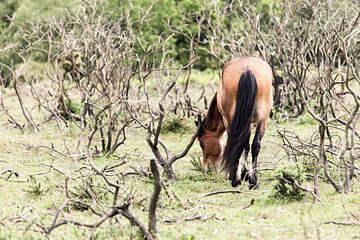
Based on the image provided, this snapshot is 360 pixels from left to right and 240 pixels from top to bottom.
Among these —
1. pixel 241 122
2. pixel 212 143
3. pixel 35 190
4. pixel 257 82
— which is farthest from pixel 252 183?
pixel 35 190

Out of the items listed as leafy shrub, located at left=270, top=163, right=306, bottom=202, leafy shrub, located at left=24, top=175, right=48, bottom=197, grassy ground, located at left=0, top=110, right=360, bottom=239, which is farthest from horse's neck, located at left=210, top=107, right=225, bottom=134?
leafy shrub, located at left=24, top=175, right=48, bottom=197

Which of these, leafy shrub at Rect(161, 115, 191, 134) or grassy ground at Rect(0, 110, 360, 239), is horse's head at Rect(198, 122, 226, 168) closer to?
grassy ground at Rect(0, 110, 360, 239)

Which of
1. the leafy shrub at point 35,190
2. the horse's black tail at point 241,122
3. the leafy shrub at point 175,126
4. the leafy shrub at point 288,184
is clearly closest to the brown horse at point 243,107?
the horse's black tail at point 241,122

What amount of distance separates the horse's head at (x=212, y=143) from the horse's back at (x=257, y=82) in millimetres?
677

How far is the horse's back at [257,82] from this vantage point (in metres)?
8.60

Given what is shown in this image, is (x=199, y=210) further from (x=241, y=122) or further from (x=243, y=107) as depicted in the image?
(x=243, y=107)

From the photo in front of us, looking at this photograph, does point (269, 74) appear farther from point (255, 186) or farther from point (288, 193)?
point (288, 193)

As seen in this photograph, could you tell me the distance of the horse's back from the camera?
860 cm

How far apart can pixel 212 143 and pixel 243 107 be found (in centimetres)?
134

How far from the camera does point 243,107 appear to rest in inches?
332

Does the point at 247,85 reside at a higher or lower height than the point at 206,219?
higher

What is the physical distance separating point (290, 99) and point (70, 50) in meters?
Result: 4.39

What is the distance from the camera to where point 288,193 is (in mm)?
7254

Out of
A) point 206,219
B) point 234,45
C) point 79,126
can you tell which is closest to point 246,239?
point 206,219
